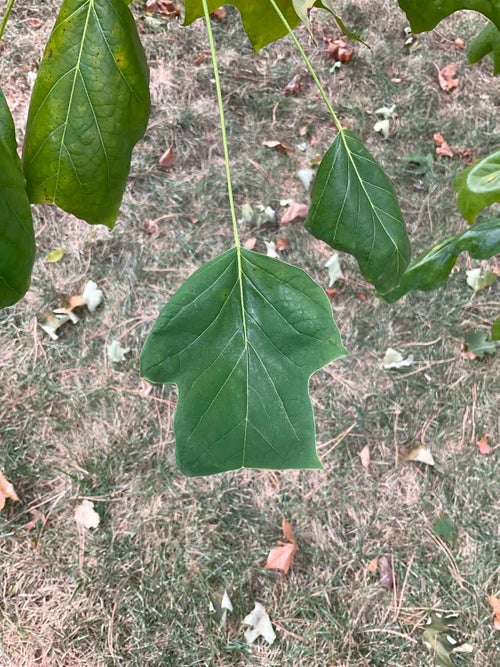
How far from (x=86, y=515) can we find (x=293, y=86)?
6.17 feet

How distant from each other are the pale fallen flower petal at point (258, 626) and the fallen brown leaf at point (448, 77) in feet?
7.29

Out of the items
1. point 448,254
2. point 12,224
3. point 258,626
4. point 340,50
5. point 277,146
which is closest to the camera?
point 12,224

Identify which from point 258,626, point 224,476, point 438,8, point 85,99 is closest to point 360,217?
point 438,8

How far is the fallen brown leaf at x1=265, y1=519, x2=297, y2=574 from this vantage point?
1.89 meters

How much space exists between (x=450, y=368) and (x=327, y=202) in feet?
4.74

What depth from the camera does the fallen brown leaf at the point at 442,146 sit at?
2555 mm

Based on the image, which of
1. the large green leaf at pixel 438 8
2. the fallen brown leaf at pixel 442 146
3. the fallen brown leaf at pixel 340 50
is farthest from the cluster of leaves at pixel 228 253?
the fallen brown leaf at pixel 340 50

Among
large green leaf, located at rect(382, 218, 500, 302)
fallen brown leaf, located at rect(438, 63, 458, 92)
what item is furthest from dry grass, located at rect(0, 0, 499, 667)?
large green leaf, located at rect(382, 218, 500, 302)

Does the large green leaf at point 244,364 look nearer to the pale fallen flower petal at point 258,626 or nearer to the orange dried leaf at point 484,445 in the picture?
the pale fallen flower petal at point 258,626

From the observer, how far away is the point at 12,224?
2.23ft

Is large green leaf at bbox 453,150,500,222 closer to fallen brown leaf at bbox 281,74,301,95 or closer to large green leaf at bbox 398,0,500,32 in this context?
large green leaf at bbox 398,0,500,32

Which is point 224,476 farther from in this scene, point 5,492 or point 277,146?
point 277,146

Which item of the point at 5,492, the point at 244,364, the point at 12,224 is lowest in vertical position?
the point at 5,492

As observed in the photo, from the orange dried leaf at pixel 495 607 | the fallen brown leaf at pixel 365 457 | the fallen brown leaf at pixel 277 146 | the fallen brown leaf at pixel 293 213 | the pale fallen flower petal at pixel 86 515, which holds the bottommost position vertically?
the orange dried leaf at pixel 495 607
